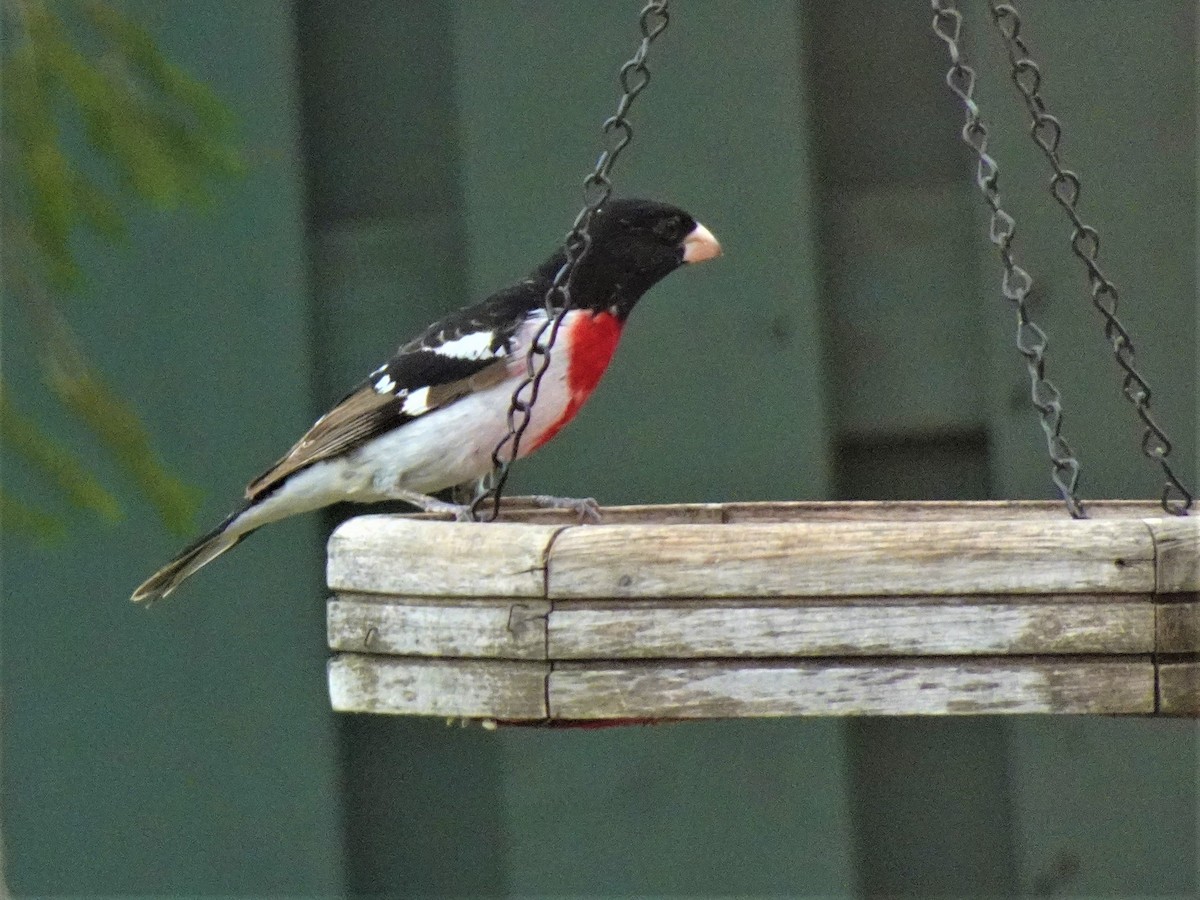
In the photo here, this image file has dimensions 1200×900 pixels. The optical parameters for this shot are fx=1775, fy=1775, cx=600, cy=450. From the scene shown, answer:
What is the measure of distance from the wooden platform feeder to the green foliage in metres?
1.23

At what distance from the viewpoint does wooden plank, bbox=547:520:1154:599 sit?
1898mm

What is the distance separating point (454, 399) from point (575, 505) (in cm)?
46

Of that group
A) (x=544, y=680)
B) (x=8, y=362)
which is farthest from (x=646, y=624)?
(x=8, y=362)

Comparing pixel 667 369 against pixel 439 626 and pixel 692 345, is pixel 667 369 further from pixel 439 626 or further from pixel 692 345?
pixel 439 626

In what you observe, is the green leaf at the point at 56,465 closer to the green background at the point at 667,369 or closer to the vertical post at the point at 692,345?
the green background at the point at 667,369

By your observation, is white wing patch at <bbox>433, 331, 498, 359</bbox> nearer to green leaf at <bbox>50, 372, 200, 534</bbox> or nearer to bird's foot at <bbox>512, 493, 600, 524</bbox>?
bird's foot at <bbox>512, 493, 600, 524</bbox>

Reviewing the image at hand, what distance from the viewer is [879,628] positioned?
1892 mm

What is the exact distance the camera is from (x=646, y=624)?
1.93m

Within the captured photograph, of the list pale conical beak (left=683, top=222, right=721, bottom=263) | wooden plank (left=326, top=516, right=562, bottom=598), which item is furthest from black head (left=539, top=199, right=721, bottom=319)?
wooden plank (left=326, top=516, right=562, bottom=598)

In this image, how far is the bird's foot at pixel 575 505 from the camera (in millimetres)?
2854

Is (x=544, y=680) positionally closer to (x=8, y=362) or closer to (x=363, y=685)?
(x=363, y=685)

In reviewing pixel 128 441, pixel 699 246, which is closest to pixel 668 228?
pixel 699 246

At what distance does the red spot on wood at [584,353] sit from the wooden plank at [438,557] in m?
0.99

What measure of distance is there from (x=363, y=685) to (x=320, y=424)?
1.12m
